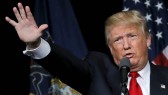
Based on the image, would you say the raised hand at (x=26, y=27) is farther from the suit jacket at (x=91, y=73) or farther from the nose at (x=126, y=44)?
the nose at (x=126, y=44)

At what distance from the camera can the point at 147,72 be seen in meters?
2.80

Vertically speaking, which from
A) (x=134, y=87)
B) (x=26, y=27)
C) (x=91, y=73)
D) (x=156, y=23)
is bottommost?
(x=156, y=23)

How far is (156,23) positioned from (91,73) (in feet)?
5.91

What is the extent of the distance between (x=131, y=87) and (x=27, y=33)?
28.1 inches

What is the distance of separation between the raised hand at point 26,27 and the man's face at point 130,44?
537mm

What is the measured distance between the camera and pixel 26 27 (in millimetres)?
2430

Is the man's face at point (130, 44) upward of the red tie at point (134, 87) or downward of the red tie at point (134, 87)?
upward

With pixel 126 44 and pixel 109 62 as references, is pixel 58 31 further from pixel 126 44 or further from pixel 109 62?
pixel 126 44

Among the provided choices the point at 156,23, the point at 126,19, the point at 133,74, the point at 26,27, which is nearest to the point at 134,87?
the point at 133,74

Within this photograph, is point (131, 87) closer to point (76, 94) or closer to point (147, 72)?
point (147, 72)

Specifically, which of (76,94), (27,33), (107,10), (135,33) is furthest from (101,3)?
(27,33)

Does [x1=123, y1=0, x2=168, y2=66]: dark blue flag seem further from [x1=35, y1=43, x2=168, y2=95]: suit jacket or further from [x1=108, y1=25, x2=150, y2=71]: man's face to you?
[x1=108, y1=25, x2=150, y2=71]: man's face

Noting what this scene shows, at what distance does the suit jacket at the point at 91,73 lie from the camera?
254 centimetres

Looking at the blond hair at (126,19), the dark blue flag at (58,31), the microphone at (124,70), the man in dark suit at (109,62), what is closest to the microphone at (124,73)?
the microphone at (124,70)
